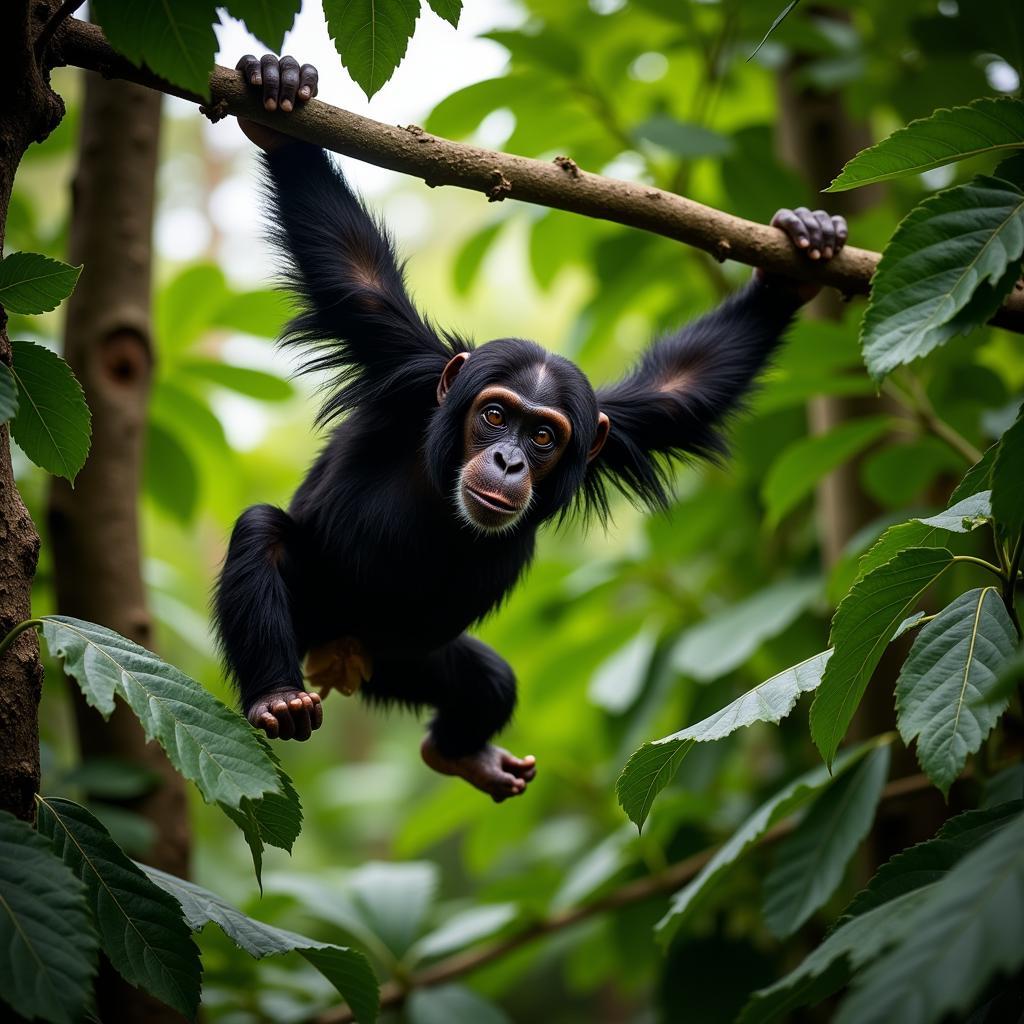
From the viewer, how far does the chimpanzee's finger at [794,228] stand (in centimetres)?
251

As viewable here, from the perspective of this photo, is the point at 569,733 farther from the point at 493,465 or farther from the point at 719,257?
the point at 719,257

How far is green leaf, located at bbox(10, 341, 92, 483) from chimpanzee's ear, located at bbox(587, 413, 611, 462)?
1.36 metres

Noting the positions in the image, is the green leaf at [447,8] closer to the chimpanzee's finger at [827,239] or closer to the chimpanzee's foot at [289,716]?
the chimpanzee's finger at [827,239]

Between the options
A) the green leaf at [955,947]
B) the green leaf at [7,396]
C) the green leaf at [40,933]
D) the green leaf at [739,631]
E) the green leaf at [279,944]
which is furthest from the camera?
the green leaf at [739,631]

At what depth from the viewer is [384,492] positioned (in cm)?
278

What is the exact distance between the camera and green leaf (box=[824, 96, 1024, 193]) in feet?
6.10

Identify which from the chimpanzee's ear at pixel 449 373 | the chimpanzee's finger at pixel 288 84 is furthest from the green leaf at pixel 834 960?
the chimpanzee's finger at pixel 288 84

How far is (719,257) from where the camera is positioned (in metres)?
2.39

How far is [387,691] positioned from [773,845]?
1512 mm

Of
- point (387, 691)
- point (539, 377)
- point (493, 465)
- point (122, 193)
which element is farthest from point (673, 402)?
point (122, 193)

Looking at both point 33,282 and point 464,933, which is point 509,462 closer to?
point 33,282

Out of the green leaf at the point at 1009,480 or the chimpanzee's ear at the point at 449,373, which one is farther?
the chimpanzee's ear at the point at 449,373

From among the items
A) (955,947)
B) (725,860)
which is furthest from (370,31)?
(725,860)

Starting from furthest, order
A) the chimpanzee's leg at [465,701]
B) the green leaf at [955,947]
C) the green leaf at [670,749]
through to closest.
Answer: the chimpanzee's leg at [465,701] → the green leaf at [670,749] → the green leaf at [955,947]
